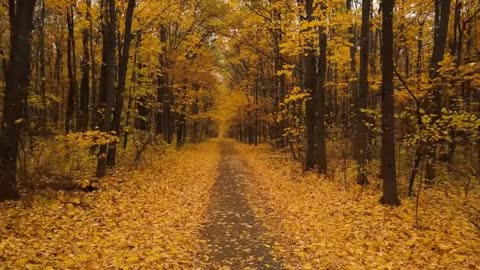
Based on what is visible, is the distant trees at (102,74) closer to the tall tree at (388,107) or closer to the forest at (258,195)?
the forest at (258,195)

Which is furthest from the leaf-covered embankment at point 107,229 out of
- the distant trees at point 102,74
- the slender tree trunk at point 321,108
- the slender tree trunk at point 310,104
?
the slender tree trunk at point 310,104

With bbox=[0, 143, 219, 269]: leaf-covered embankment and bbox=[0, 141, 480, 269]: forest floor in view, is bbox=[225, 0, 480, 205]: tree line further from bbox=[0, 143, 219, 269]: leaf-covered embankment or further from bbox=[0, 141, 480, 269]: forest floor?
bbox=[0, 143, 219, 269]: leaf-covered embankment

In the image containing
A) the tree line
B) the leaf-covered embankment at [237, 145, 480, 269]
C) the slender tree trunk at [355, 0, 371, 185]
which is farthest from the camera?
the slender tree trunk at [355, 0, 371, 185]

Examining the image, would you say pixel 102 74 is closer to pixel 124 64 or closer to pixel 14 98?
pixel 124 64

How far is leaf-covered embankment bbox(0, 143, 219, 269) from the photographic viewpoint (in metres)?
7.10

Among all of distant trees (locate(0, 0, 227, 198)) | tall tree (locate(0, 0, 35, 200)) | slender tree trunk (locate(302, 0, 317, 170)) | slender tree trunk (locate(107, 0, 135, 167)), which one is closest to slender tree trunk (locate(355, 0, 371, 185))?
slender tree trunk (locate(302, 0, 317, 170))

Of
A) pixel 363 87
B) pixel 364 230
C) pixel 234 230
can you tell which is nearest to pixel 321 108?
pixel 363 87

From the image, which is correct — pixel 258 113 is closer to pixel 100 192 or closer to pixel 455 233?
pixel 100 192

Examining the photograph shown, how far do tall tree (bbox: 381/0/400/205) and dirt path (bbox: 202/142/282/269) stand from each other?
3.83 metres

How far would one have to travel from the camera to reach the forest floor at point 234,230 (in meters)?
7.29

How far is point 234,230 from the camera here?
372 inches

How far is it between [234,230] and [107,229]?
2.88m

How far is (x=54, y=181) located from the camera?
37.9 feet

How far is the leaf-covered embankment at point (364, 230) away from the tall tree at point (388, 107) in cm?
59
